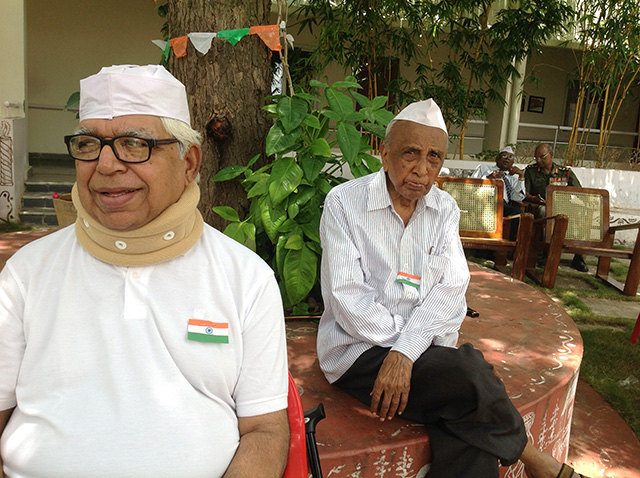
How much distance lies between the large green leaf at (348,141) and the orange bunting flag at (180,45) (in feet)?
3.46

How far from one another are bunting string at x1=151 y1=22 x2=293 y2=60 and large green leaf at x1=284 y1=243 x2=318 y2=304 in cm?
128

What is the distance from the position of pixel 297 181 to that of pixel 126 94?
1.65 meters

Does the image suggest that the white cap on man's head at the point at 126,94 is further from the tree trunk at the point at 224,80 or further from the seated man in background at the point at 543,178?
the seated man in background at the point at 543,178

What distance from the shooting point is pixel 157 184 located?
1428 millimetres

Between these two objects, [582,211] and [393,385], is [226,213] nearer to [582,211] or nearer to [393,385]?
[393,385]

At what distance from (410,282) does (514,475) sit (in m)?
0.87

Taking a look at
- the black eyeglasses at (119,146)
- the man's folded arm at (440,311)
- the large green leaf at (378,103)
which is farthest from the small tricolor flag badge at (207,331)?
the large green leaf at (378,103)

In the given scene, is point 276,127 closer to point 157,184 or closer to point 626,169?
point 157,184

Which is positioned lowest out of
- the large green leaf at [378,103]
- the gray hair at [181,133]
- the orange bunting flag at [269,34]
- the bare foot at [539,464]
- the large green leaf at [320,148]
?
the bare foot at [539,464]

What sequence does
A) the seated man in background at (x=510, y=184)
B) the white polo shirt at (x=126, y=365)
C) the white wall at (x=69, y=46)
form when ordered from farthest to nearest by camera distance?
1. the white wall at (x=69, y=46)
2. the seated man in background at (x=510, y=184)
3. the white polo shirt at (x=126, y=365)

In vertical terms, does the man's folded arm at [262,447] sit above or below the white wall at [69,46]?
below

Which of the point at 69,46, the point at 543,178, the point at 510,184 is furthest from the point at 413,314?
the point at 69,46

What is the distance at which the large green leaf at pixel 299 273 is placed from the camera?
300cm

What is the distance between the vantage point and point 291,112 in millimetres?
3059
